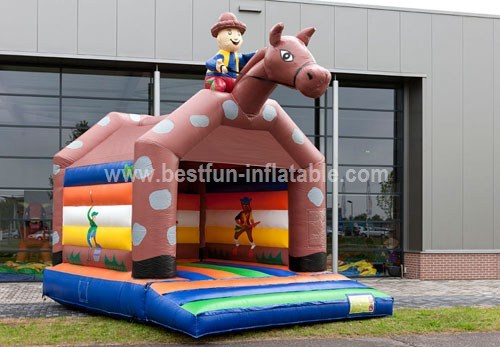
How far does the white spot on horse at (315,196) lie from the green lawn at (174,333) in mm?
1696

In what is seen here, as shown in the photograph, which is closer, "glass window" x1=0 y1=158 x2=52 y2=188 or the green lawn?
the green lawn

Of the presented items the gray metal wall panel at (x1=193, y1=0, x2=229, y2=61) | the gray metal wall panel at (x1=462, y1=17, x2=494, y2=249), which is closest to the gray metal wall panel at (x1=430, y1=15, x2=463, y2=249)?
the gray metal wall panel at (x1=462, y1=17, x2=494, y2=249)

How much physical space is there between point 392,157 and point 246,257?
6725 mm

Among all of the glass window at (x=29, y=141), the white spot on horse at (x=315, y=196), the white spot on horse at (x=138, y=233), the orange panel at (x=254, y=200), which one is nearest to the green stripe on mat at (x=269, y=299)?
the white spot on horse at (x=138, y=233)

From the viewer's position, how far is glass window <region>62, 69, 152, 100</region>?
14.2 meters

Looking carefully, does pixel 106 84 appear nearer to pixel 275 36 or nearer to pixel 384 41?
pixel 384 41

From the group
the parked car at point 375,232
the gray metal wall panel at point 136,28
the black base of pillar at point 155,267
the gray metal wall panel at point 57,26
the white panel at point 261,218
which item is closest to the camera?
the black base of pillar at point 155,267

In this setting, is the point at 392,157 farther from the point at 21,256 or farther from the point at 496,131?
the point at 21,256

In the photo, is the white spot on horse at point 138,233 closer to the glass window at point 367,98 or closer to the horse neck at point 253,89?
the horse neck at point 253,89

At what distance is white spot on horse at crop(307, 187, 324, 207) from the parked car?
21.1 feet

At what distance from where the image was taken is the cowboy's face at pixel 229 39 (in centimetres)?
826

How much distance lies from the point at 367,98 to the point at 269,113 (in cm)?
737

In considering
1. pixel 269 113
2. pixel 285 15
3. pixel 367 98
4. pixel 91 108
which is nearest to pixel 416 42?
pixel 367 98

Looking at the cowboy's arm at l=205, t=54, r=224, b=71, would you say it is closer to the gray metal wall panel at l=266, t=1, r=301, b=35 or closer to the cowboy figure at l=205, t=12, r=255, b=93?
the cowboy figure at l=205, t=12, r=255, b=93
